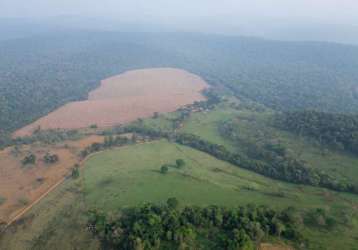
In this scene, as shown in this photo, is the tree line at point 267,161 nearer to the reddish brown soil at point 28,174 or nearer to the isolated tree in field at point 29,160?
the reddish brown soil at point 28,174

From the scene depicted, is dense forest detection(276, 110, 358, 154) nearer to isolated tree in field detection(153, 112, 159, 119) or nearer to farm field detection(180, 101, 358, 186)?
farm field detection(180, 101, 358, 186)

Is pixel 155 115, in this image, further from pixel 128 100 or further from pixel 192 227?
pixel 192 227

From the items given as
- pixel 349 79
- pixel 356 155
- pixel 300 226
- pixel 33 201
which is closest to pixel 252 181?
pixel 300 226

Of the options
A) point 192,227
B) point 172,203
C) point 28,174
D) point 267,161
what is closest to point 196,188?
point 172,203

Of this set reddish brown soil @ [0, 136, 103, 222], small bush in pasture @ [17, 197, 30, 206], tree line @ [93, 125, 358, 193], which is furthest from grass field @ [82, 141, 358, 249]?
small bush in pasture @ [17, 197, 30, 206]

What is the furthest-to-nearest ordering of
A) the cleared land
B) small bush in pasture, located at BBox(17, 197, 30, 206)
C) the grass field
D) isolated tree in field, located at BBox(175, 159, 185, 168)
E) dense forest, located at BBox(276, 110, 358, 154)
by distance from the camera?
the cleared land < dense forest, located at BBox(276, 110, 358, 154) < isolated tree in field, located at BBox(175, 159, 185, 168) < small bush in pasture, located at BBox(17, 197, 30, 206) < the grass field

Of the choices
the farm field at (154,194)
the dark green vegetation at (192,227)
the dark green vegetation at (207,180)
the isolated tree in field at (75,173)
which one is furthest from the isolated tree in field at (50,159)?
the dark green vegetation at (192,227)
